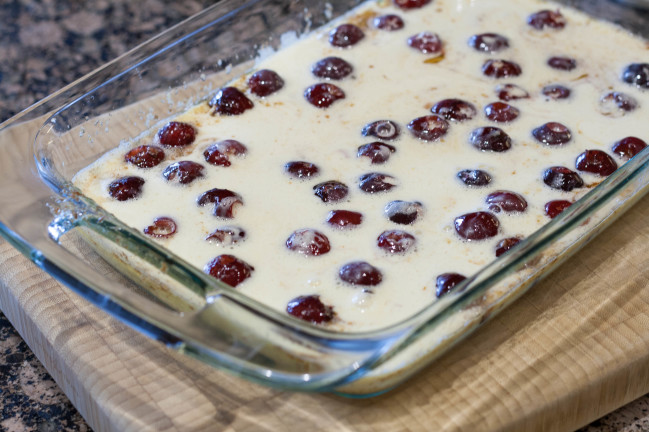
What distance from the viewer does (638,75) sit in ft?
5.15

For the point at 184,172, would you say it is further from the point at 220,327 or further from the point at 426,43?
the point at 426,43

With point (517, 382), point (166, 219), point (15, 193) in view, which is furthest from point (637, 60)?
point (15, 193)

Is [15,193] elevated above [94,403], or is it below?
above

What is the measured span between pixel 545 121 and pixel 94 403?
85cm

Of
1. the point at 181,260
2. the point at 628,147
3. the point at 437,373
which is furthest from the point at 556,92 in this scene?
the point at 181,260

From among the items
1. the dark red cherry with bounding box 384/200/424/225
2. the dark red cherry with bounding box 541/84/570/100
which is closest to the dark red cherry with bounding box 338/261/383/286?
the dark red cherry with bounding box 384/200/424/225

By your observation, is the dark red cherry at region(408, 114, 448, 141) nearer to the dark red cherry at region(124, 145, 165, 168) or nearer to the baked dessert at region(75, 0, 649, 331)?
the baked dessert at region(75, 0, 649, 331)

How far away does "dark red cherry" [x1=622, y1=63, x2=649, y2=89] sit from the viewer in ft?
5.14

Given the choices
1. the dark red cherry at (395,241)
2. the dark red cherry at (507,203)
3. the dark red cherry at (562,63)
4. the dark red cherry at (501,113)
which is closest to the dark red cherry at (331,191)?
the dark red cherry at (395,241)

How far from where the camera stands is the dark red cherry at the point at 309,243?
1.21m

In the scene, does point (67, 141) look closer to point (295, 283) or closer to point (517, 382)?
point (295, 283)

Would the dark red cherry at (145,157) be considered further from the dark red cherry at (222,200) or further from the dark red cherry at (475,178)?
the dark red cherry at (475,178)

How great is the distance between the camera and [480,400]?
105cm

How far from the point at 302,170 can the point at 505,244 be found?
332mm
